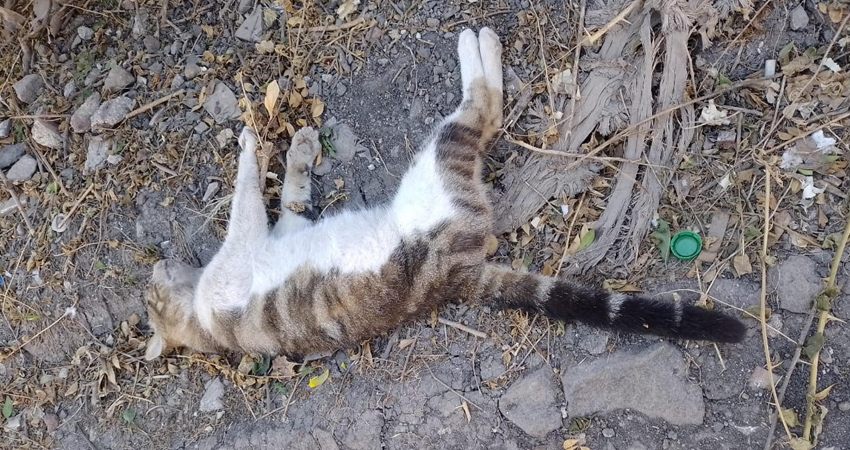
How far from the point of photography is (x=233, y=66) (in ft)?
12.5

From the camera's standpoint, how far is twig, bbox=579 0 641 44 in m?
3.13

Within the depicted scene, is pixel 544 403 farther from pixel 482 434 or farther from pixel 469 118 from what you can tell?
pixel 469 118

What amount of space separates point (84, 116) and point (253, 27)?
129 centimetres

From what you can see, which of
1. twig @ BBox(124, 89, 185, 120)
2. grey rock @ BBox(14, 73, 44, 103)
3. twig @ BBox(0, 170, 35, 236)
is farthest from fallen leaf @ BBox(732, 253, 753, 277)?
grey rock @ BBox(14, 73, 44, 103)

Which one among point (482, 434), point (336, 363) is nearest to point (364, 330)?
point (336, 363)

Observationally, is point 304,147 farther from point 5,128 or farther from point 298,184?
point 5,128

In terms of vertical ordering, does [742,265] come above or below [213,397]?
above

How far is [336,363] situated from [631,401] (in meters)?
1.66

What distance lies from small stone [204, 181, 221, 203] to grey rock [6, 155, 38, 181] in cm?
133

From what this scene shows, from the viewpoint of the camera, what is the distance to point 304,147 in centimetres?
359

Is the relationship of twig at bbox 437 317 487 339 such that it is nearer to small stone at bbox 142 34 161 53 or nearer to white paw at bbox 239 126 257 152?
white paw at bbox 239 126 257 152

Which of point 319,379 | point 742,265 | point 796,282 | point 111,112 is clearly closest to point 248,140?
point 111,112

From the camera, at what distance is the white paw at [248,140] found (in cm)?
356

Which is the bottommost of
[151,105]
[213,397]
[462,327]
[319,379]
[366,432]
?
[213,397]
